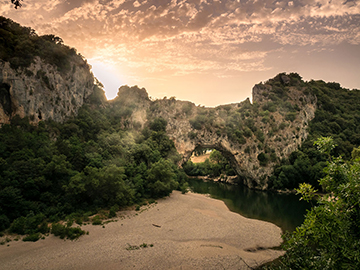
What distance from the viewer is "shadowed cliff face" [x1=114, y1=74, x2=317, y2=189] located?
65.9 m

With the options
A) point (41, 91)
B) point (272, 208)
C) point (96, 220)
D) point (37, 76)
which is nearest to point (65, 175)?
point (96, 220)

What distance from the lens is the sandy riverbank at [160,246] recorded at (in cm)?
1752

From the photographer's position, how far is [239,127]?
227ft

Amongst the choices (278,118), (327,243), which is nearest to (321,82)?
(278,118)

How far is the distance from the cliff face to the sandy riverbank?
27.1 m

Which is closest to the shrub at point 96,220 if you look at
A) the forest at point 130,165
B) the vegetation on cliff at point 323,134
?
the forest at point 130,165

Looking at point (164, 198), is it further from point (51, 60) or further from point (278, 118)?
point (278, 118)

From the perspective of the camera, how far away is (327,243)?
6438 millimetres

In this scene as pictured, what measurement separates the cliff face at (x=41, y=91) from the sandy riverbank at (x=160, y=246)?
27074mm

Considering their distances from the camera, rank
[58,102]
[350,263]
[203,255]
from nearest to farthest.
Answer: [350,263], [203,255], [58,102]

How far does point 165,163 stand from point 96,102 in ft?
118

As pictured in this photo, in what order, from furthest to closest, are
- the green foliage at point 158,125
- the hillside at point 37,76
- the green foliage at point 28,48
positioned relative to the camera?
the green foliage at point 158,125 < the green foliage at point 28,48 < the hillside at point 37,76

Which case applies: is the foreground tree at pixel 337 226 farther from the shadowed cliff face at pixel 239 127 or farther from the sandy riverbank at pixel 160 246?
the shadowed cliff face at pixel 239 127

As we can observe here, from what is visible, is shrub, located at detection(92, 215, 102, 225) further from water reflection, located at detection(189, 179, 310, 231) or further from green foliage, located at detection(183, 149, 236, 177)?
green foliage, located at detection(183, 149, 236, 177)
